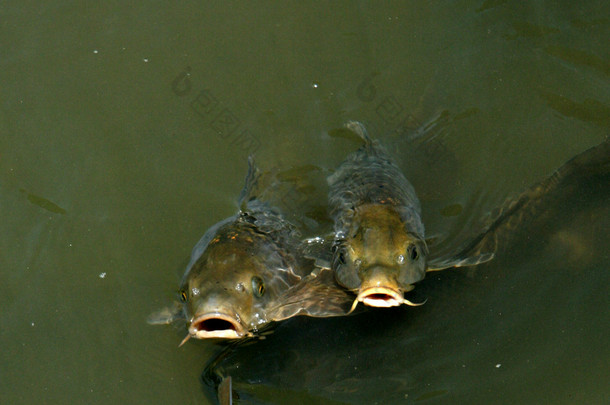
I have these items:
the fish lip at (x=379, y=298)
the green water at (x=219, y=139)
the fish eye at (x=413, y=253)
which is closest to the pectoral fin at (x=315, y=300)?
the fish lip at (x=379, y=298)

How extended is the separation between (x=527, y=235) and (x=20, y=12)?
6.15m

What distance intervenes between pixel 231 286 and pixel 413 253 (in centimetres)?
132

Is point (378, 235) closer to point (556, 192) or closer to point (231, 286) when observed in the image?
point (231, 286)

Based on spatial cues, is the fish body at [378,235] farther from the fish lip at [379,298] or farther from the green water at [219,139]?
the green water at [219,139]

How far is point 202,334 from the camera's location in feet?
13.3

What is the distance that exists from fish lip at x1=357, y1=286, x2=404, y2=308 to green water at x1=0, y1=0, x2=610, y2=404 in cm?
40

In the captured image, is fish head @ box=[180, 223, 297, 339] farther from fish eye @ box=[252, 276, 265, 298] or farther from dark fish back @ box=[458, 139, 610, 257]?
dark fish back @ box=[458, 139, 610, 257]

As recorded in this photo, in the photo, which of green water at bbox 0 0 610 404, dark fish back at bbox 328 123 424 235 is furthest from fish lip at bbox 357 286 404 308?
dark fish back at bbox 328 123 424 235

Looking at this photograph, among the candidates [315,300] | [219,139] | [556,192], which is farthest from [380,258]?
[219,139]

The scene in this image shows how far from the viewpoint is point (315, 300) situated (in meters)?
4.49

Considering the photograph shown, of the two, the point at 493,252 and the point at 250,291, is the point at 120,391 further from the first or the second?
the point at 493,252

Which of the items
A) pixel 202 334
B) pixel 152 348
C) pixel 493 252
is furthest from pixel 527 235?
pixel 152 348

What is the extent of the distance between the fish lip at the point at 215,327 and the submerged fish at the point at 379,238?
2.73 ft

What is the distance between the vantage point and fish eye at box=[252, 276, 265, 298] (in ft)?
14.1
